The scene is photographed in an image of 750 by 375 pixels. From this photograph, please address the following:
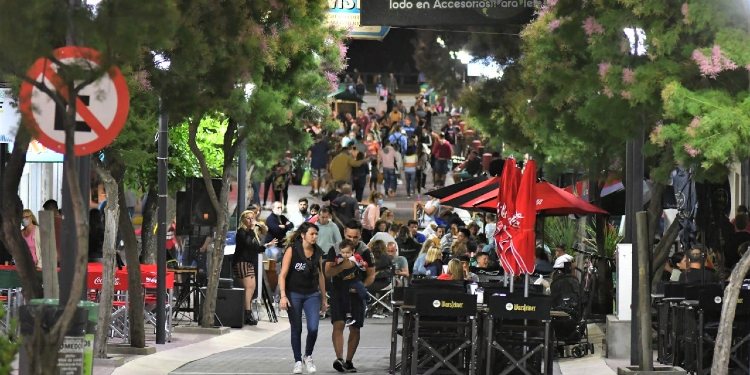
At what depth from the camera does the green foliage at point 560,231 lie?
3024cm

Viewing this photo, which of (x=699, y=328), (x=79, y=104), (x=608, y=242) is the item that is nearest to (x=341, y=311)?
(x=699, y=328)

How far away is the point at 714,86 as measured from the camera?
14.8 metres

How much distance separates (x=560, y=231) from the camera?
1211 inches

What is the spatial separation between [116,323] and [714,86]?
9.66 metres

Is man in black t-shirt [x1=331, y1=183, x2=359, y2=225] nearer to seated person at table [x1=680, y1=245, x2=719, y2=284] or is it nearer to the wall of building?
the wall of building

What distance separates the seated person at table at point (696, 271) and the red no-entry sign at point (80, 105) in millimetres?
10435

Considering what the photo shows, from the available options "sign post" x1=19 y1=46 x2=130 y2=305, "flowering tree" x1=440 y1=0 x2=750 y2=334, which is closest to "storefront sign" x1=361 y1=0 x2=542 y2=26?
"flowering tree" x1=440 y1=0 x2=750 y2=334

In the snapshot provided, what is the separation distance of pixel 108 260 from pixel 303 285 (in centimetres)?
224

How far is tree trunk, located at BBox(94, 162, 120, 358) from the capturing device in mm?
18172

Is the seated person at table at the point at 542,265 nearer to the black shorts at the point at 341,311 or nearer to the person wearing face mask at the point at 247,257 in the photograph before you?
the person wearing face mask at the point at 247,257

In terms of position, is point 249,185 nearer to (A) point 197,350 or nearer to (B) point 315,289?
(A) point 197,350

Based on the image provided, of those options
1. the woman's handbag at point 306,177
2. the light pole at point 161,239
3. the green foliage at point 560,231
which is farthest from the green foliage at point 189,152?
the woman's handbag at point 306,177

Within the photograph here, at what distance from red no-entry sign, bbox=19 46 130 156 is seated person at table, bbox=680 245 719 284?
34.2 ft

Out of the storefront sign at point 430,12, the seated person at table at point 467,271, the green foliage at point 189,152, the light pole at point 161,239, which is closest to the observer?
the storefront sign at point 430,12
